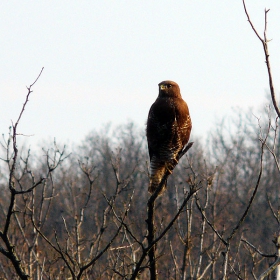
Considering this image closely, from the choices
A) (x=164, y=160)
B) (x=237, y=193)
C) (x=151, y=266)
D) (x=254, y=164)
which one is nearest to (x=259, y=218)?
(x=237, y=193)

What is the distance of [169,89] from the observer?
8391 mm

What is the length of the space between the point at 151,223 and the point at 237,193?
147ft

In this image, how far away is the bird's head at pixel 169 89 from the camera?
8359mm

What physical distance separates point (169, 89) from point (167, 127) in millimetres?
464

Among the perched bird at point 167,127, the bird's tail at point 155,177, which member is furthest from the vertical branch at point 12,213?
the perched bird at point 167,127

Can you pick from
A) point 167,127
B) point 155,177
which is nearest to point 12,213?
point 155,177

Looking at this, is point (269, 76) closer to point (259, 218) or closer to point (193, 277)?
point (193, 277)

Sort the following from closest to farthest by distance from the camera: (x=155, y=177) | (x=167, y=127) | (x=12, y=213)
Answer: (x=12, y=213), (x=155, y=177), (x=167, y=127)

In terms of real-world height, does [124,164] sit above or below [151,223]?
above

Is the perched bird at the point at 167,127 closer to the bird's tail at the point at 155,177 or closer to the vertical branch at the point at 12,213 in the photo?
the bird's tail at the point at 155,177

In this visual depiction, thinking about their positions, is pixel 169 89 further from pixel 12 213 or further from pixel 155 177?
pixel 12 213

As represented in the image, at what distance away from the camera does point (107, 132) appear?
62.4 meters

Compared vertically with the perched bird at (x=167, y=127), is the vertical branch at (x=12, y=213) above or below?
below

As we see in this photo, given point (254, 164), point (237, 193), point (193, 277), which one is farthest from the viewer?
point (254, 164)
